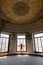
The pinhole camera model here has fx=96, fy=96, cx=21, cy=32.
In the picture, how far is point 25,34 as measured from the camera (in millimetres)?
7969

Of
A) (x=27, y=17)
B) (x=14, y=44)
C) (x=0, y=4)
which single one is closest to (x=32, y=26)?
(x=27, y=17)

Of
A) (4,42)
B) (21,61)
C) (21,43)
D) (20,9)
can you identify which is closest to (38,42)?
(21,43)

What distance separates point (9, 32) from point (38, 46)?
260cm

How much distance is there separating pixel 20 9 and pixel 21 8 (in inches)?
5.0

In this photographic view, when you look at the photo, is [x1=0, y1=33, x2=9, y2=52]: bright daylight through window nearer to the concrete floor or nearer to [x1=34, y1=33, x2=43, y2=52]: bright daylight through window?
[x1=34, y1=33, x2=43, y2=52]: bright daylight through window

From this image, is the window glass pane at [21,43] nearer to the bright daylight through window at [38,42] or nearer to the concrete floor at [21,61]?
the bright daylight through window at [38,42]

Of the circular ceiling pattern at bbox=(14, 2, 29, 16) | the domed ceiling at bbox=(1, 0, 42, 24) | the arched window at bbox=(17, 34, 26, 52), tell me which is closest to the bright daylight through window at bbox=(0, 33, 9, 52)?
the arched window at bbox=(17, 34, 26, 52)

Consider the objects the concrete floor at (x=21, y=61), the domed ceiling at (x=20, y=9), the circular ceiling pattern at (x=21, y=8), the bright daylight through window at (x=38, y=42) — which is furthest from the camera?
the bright daylight through window at (x=38, y=42)

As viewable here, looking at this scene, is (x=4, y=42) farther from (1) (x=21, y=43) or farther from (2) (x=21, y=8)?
(2) (x=21, y=8)

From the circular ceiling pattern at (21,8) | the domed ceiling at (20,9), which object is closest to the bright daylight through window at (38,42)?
the domed ceiling at (20,9)

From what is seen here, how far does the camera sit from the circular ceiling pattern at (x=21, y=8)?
576 cm

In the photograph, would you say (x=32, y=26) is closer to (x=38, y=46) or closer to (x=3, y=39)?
(x=38, y=46)

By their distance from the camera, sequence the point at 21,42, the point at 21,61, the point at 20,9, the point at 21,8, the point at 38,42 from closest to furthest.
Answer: the point at 21,61 → the point at 21,8 → the point at 20,9 → the point at 38,42 → the point at 21,42

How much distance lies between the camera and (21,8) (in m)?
6.15
